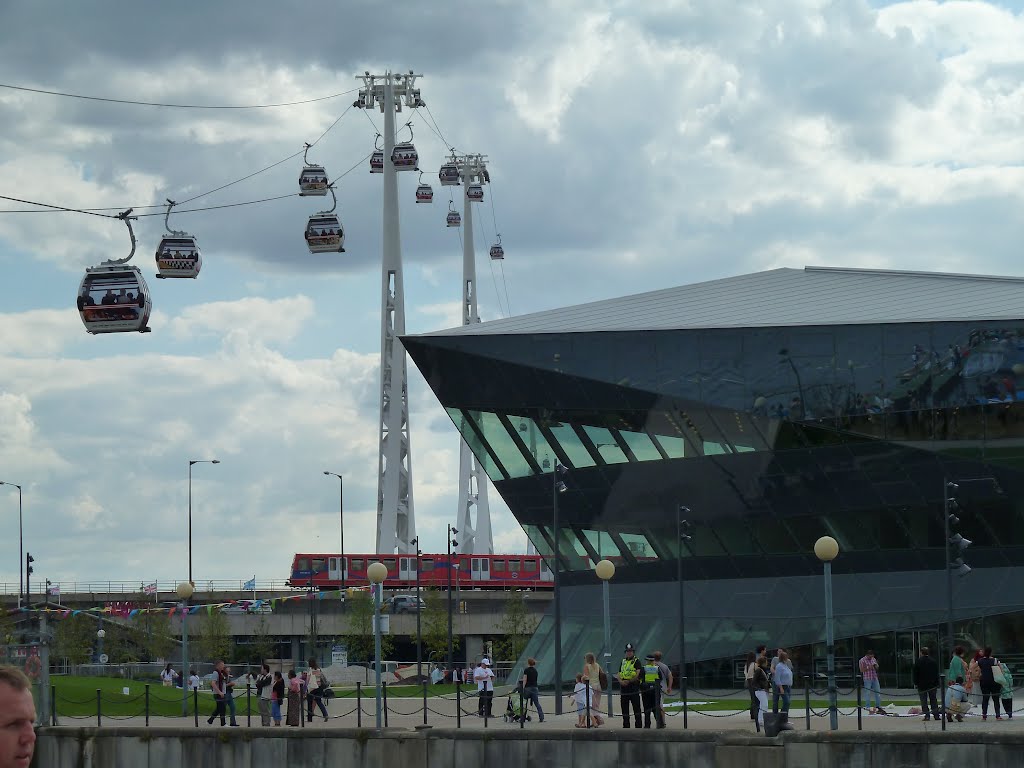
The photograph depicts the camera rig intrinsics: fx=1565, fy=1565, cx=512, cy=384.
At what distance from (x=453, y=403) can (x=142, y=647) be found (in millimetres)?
43807

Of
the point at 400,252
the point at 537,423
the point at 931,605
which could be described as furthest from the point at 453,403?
the point at 400,252

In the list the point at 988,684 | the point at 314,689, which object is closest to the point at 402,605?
the point at 314,689

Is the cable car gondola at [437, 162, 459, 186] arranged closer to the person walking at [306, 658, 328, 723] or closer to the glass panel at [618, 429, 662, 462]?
the glass panel at [618, 429, 662, 462]

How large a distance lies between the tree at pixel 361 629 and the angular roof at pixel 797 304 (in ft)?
124

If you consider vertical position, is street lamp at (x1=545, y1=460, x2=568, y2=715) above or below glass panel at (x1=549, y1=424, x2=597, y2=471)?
below

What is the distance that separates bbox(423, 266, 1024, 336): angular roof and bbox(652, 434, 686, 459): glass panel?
11.0 ft

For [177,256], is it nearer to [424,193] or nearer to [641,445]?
[641,445]

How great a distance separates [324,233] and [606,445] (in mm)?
12827

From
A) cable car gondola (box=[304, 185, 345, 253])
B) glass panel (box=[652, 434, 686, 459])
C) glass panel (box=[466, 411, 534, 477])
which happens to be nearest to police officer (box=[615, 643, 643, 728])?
glass panel (box=[652, 434, 686, 459])

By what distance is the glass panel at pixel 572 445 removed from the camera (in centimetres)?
4966

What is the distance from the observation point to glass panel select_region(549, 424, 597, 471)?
49656mm

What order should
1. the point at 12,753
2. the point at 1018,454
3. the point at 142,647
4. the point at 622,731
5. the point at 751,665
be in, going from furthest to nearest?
the point at 142,647 → the point at 1018,454 → the point at 751,665 → the point at 622,731 → the point at 12,753

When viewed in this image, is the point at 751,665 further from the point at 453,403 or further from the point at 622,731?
the point at 453,403

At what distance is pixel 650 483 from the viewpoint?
49062mm
